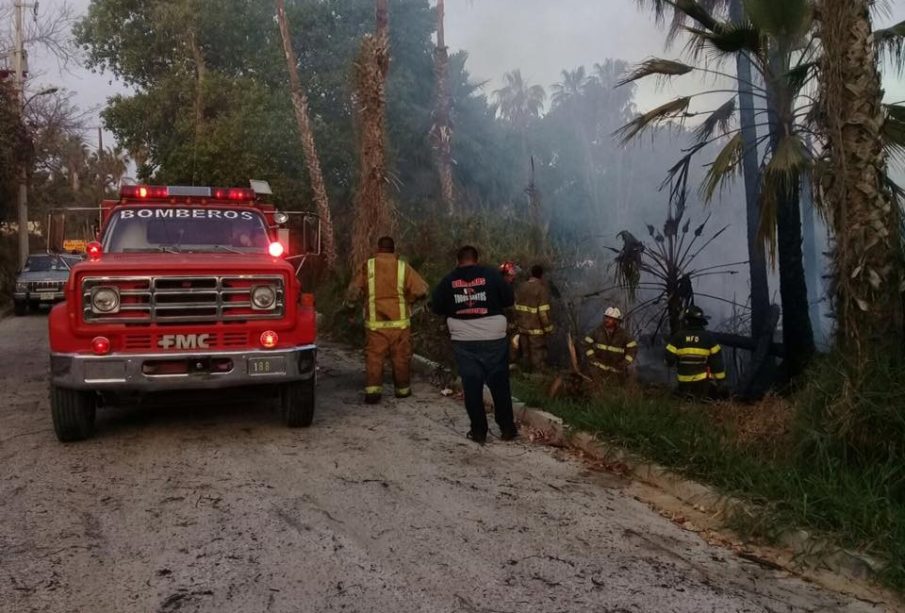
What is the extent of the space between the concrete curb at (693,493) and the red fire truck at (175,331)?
217 cm

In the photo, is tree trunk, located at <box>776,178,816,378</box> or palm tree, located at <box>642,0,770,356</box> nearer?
tree trunk, located at <box>776,178,816,378</box>

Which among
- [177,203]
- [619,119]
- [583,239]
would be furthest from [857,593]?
[619,119]

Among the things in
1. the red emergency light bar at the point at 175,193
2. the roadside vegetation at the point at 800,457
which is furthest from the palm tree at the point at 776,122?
the red emergency light bar at the point at 175,193

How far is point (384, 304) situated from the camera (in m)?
8.21

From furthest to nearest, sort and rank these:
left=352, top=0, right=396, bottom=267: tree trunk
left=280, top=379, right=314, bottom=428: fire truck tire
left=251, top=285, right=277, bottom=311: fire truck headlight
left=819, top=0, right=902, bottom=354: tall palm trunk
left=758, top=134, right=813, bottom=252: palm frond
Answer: left=352, top=0, right=396, bottom=267: tree trunk, left=758, top=134, right=813, bottom=252: palm frond, left=280, top=379, right=314, bottom=428: fire truck tire, left=251, top=285, right=277, bottom=311: fire truck headlight, left=819, top=0, right=902, bottom=354: tall palm trunk

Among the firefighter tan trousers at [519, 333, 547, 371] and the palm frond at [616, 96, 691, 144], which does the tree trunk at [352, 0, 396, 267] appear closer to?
the firefighter tan trousers at [519, 333, 547, 371]

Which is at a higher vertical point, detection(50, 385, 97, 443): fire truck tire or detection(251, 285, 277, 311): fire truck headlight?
detection(251, 285, 277, 311): fire truck headlight

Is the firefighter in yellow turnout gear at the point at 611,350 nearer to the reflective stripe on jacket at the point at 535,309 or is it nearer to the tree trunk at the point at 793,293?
the reflective stripe on jacket at the point at 535,309

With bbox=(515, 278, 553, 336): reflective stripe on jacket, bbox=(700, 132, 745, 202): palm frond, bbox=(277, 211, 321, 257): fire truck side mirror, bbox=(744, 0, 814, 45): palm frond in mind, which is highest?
bbox=(744, 0, 814, 45): palm frond

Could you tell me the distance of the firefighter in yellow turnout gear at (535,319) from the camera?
10766 mm

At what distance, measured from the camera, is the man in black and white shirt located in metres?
6.70

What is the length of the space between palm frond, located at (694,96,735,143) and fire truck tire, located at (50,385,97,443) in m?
8.56

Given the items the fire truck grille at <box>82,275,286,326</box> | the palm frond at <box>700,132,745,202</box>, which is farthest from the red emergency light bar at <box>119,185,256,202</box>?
the palm frond at <box>700,132,745,202</box>

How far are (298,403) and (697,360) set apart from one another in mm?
3996
